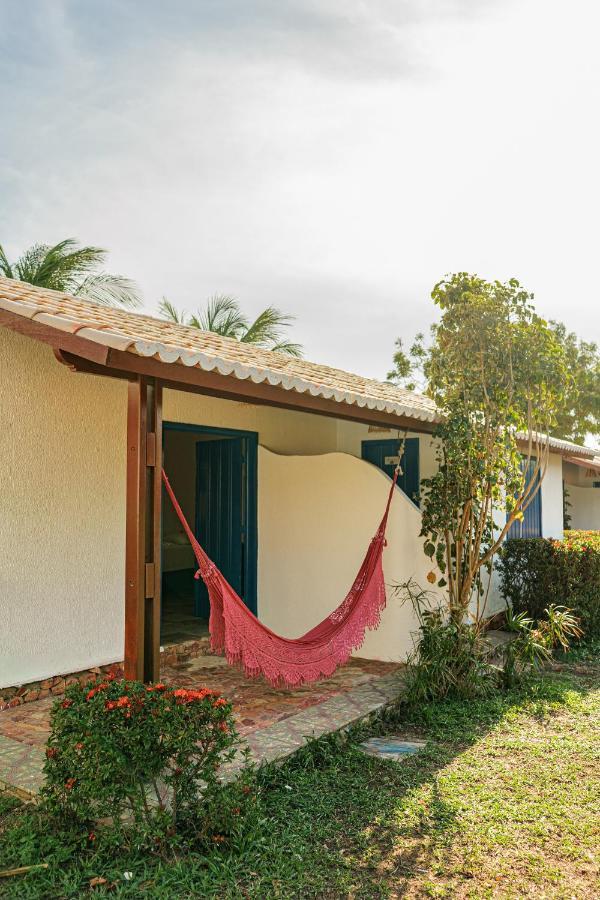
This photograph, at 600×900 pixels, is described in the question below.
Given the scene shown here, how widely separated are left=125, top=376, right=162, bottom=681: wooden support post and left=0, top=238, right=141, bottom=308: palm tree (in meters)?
13.4

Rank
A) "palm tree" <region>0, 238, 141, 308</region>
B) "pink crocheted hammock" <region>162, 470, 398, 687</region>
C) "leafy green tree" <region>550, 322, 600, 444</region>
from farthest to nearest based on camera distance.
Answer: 1. "leafy green tree" <region>550, 322, 600, 444</region>
2. "palm tree" <region>0, 238, 141, 308</region>
3. "pink crocheted hammock" <region>162, 470, 398, 687</region>

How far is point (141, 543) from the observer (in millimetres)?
3535

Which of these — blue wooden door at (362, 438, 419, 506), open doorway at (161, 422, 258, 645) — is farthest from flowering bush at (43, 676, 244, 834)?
blue wooden door at (362, 438, 419, 506)

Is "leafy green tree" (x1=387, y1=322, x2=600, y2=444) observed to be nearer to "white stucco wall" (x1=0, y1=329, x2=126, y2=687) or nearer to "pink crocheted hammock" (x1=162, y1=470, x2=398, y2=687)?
"pink crocheted hammock" (x1=162, y1=470, x2=398, y2=687)

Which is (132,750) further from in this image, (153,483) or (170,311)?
(170,311)

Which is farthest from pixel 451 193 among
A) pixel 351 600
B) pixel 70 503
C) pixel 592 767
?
pixel 592 767

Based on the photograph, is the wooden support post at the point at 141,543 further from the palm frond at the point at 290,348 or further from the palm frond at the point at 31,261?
the palm frond at the point at 290,348

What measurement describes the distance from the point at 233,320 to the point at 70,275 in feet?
16.9

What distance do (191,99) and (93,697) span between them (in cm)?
729

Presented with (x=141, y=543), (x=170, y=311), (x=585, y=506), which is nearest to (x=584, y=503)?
(x=585, y=506)

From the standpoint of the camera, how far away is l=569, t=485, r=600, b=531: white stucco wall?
17453 mm

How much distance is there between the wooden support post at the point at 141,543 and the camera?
3.49 meters

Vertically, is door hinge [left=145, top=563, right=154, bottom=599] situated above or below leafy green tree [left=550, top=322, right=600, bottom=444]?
below

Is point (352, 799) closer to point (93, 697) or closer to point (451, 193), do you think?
point (93, 697)
